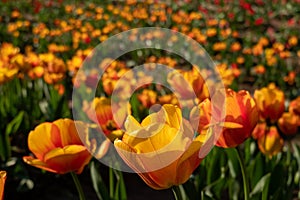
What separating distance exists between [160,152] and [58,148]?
429mm

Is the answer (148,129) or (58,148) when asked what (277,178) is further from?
(148,129)

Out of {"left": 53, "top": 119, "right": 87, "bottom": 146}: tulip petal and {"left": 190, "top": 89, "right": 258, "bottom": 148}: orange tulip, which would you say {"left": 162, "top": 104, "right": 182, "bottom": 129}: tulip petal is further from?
{"left": 53, "top": 119, "right": 87, "bottom": 146}: tulip petal

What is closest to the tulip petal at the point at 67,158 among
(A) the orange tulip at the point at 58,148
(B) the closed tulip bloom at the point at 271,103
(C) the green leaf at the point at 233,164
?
(A) the orange tulip at the point at 58,148

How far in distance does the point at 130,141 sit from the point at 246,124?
1.43 feet

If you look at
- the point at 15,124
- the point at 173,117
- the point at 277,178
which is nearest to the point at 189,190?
the point at 277,178

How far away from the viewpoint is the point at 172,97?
135 inches

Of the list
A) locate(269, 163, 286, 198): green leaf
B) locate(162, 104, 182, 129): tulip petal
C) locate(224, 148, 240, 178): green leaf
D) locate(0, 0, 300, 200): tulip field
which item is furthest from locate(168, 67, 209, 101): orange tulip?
locate(162, 104, 182, 129): tulip petal

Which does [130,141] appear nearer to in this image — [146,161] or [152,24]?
[146,161]

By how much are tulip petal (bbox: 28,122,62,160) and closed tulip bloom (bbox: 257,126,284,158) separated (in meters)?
1.05

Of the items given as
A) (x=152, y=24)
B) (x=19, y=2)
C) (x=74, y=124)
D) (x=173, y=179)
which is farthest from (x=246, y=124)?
(x=19, y=2)

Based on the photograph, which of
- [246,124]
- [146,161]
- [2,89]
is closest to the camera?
[146,161]

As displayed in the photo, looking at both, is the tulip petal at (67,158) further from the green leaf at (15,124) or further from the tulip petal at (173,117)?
the green leaf at (15,124)

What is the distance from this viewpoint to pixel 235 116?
4.57ft

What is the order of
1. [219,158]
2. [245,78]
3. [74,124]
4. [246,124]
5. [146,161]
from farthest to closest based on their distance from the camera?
1. [245,78]
2. [219,158]
3. [74,124]
4. [246,124]
5. [146,161]
